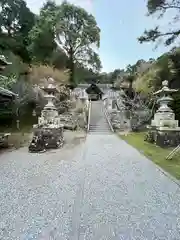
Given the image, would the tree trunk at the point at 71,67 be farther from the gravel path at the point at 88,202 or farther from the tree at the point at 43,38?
the gravel path at the point at 88,202

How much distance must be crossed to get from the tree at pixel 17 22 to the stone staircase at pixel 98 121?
10.4 m

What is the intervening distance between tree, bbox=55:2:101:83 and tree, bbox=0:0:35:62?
12.6 ft

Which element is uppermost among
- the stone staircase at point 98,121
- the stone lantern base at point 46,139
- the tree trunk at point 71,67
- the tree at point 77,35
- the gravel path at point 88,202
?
the tree at point 77,35

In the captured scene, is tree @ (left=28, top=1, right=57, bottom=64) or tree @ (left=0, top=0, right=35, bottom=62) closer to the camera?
tree @ (left=28, top=1, right=57, bottom=64)

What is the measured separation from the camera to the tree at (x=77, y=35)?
30.2 metres

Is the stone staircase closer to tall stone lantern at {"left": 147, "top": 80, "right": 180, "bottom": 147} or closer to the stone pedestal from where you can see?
tall stone lantern at {"left": 147, "top": 80, "right": 180, "bottom": 147}

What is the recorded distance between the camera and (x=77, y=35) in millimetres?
30641

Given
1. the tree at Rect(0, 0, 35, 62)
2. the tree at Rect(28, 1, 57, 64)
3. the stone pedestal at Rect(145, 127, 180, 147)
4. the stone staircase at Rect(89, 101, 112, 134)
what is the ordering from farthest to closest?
the tree at Rect(0, 0, 35, 62)
the tree at Rect(28, 1, 57, 64)
the stone staircase at Rect(89, 101, 112, 134)
the stone pedestal at Rect(145, 127, 180, 147)

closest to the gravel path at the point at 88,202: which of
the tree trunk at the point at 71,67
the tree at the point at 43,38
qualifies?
the tree at the point at 43,38

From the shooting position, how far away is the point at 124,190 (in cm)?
508

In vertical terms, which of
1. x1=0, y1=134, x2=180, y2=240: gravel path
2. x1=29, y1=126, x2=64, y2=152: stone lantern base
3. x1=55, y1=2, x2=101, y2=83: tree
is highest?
x1=55, y1=2, x2=101, y2=83: tree

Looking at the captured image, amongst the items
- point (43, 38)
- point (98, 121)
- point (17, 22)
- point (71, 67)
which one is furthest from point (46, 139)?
point (17, 22)

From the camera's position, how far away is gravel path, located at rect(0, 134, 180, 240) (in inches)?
126

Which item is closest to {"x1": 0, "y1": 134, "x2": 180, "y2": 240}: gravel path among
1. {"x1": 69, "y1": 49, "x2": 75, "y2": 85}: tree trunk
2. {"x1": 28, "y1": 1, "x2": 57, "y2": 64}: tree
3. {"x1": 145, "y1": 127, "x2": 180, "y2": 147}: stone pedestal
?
{"x1": 145, "y1": 127, "x2": 180, "y2": 147}: stone pedestal
